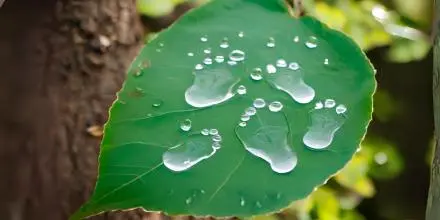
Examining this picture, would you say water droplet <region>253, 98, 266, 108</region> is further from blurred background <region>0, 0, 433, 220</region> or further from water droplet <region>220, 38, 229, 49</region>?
blurred background <region>0, 0, 433, 220</region>

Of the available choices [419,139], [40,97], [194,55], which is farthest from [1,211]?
[419,139]

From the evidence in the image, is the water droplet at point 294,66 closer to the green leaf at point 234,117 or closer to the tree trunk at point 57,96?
the green leaf at point 234,117

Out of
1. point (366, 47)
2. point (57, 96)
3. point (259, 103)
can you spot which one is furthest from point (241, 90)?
point (366, 47)

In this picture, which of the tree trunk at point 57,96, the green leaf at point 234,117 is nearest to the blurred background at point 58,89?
the tree trunk at point 57,96

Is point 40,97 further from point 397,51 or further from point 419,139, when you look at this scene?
point 419,139

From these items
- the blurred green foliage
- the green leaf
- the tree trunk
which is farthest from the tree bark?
the blurred green foliage

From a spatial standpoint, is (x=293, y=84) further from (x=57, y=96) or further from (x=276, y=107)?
(x=57, y=96)
